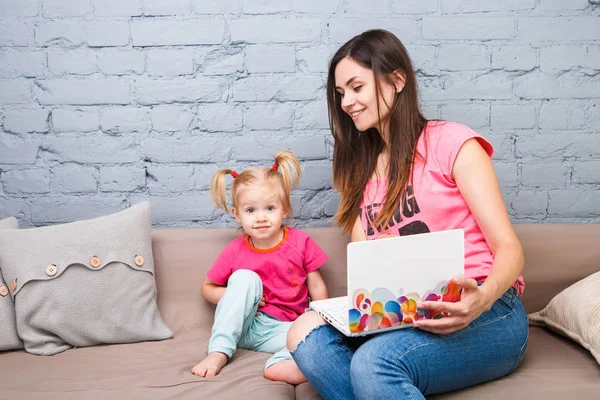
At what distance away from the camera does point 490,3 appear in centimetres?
207

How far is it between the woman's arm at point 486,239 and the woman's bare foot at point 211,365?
1.94ft

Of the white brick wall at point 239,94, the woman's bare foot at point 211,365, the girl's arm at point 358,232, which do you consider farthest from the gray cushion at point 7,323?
the girl's arm at point 358,232

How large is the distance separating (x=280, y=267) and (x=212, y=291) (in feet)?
Result: 0.75

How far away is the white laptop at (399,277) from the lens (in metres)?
1.20

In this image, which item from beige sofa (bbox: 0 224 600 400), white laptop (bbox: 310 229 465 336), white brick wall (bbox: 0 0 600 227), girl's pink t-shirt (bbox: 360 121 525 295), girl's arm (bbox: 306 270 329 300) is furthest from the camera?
white brick wall (bbox: 0 0 600 227)

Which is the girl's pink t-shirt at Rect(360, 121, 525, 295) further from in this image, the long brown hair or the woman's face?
the woman's face

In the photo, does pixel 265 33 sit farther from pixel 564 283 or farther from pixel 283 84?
pixel 564 283

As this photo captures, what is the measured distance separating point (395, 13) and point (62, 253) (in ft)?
4.47

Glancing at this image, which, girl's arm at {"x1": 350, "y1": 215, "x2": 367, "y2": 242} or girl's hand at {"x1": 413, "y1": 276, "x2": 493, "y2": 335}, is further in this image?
girl's arm at {"x1": 350, "y1": 215, "x2": 367, "y2": 242}

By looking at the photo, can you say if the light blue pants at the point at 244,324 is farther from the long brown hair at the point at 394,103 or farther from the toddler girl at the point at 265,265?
the long brown hair at the point at 394,103

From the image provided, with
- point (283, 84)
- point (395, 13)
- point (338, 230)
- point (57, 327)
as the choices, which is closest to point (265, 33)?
point (283, 84)

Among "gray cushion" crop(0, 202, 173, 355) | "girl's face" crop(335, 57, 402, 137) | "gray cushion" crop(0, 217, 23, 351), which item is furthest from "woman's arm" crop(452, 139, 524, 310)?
"gray cushion" crop(0, 217, 23, 351)

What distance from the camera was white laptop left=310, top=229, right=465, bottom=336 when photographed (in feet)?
3.94

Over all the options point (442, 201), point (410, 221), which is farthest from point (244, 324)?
point (442, 201)
